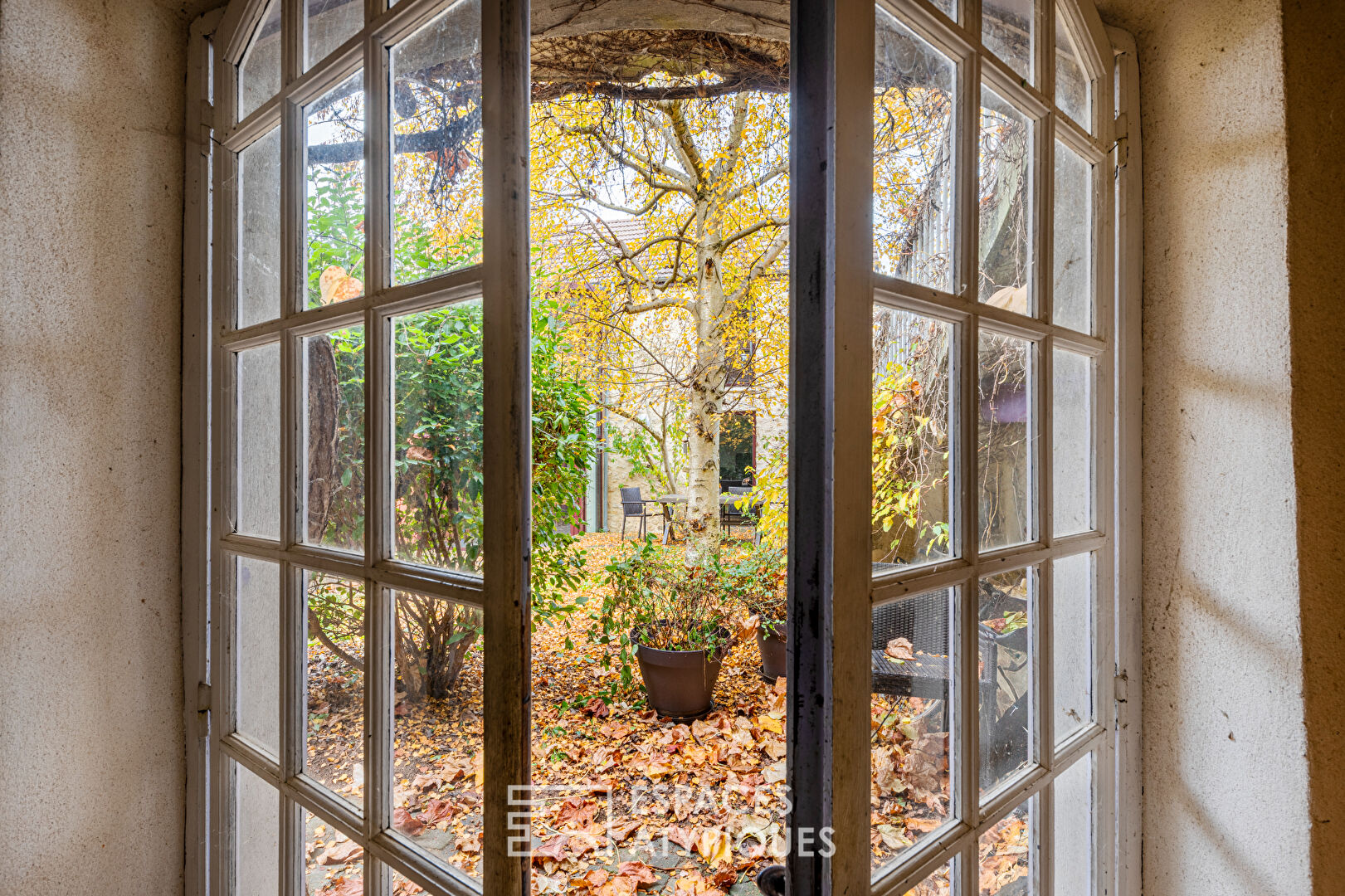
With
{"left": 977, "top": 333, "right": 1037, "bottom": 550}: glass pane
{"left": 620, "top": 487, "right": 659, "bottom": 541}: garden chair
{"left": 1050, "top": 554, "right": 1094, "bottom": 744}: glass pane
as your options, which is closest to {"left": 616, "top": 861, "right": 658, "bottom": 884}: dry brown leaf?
{"left": 1050, "top": 554, "right": 1094, "bottom": 744}: glass pane

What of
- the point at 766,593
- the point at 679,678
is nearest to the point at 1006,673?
the point at 679,678

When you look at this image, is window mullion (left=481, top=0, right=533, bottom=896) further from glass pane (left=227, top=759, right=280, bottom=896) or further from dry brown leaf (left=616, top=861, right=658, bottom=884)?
dry brown leaf (left=616, top=861, right=658, bottom=884)

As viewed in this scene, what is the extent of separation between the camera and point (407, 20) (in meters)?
0.72

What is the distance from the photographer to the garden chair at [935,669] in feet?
2.11

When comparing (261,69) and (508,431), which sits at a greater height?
(261,69)

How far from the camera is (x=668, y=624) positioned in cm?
301

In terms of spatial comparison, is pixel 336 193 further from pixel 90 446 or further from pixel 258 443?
pixel 90 446

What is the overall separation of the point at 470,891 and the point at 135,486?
2.79 ft

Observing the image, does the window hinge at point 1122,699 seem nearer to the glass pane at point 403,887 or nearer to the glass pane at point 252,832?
the glass pane at point 403,887

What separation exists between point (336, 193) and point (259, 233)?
25 cm

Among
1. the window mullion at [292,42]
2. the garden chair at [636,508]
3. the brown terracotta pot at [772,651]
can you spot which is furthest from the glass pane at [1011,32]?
the garden chair at [636,508]

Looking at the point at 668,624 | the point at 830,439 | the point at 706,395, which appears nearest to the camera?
the point at 830,439

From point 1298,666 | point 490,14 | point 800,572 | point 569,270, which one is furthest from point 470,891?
point 569,270

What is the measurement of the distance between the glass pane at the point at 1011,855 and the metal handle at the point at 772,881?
0.87ft
